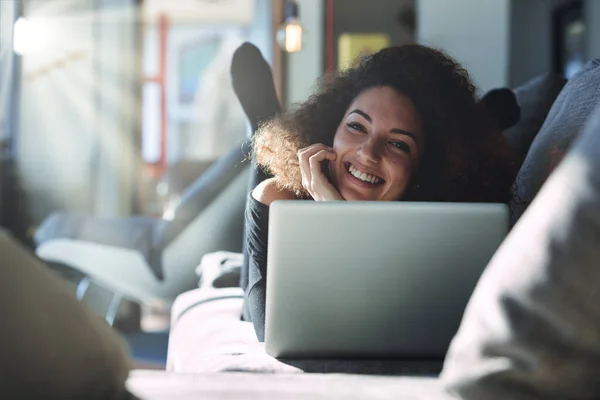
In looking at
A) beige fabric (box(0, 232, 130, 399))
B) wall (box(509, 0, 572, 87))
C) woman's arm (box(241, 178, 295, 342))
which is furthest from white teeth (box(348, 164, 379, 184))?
wall (box(509, 0, 572, 87))

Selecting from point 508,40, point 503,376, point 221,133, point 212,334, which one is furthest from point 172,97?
point 503,376

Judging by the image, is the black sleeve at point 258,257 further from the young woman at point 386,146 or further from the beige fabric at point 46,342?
the beige fabric at point 46,342

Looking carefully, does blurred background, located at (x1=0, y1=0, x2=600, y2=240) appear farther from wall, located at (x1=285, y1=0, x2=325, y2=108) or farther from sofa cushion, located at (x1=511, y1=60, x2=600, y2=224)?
sofa cushion, located at (x1=511, y1=60, x2=600, y2=224)

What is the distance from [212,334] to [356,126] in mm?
422

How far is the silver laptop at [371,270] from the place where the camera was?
0.76 metres

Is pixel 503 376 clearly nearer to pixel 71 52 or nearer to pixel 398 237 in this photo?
pixel 398 237

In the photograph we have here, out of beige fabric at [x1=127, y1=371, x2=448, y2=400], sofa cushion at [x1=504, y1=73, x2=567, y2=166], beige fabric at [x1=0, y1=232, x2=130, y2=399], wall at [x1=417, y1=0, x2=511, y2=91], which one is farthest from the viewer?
wall at [x1=417, y1=0, x2=511, y2=91]

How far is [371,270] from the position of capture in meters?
0.77

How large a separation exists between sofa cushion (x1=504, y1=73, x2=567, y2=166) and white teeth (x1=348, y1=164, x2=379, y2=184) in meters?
0.61

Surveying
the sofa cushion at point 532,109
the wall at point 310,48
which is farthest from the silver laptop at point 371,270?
the wall at point 310,48

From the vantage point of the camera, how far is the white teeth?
99cm

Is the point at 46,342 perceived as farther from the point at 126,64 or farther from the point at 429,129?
the point at 126,64

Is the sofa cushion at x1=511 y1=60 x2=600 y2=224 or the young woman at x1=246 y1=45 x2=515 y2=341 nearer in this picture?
the young woman at x1=246 y1=45 x2=515 y2=341

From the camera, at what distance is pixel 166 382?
59cm
